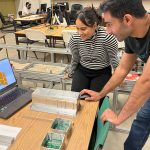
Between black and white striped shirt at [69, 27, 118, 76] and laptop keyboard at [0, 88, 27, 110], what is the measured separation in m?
0.69

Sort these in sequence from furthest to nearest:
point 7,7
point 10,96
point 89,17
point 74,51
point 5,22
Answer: point 7,7 < point 5,22 < point 74,51 < point 89,17 < point 10,96

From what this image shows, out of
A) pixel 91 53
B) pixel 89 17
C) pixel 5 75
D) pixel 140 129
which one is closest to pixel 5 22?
pixel 91 53

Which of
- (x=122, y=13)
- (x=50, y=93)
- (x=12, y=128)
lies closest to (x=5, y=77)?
(x=50, y=93)

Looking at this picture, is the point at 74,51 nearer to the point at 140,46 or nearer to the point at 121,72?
the point at 121,72

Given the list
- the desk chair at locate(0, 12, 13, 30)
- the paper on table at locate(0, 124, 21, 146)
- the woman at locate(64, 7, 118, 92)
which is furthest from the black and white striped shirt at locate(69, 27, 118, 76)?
the desk chair at locate(0, 12, 13, 30)

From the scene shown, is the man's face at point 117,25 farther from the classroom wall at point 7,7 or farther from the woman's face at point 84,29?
the classroom wall at point 7,7

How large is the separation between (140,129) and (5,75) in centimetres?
101

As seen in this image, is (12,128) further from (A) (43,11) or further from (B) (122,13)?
(A) (43,11)

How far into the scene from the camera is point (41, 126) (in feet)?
3.94

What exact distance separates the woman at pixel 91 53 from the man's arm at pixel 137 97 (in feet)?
2.86

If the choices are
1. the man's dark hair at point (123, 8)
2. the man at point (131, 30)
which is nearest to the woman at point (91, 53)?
the man at point (131, 30)

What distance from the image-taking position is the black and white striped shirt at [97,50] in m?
1.97

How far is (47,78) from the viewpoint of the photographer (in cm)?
247

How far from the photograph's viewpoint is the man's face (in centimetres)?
114
